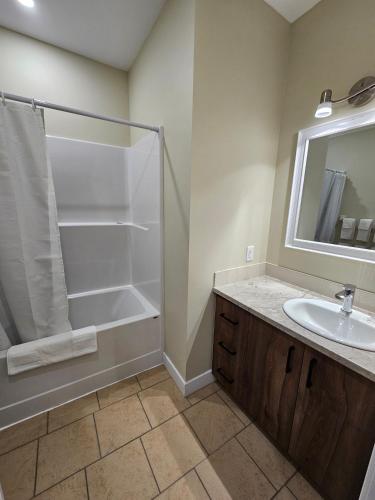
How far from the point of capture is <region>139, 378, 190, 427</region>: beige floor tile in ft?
4.57

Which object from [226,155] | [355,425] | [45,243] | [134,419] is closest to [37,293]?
[45,243]

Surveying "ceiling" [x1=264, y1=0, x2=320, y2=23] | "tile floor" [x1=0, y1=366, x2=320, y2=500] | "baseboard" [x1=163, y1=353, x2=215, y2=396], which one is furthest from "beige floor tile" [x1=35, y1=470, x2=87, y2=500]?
"ceiling" [x1=264, y1=0, x2=320, y2=23]

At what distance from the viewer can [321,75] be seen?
1.30 m

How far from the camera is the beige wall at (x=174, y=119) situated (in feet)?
3.92

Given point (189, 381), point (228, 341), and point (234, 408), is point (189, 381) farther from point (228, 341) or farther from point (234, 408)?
point (228, 341)

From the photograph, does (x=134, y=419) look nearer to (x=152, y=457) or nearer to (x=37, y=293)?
(x=152, y=457)

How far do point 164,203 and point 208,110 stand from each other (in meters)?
0.66

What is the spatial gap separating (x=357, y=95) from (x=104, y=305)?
2615 millimetres

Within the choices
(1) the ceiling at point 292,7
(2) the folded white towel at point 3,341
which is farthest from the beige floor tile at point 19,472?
(1) the ceiling at point 292,7

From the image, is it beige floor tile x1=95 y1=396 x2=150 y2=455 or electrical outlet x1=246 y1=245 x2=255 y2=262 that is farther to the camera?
electrical outlet x1=246 y1=245 x2=255 y2=262

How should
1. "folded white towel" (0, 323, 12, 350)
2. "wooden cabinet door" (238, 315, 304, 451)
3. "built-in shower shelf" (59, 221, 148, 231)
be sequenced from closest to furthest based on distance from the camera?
"wooden cabinet door" (238, 315, 304, 451) → "folded white towel" (0, 323, 12, 350) → "built-in shower shelf" (59, 221, 148, 231)

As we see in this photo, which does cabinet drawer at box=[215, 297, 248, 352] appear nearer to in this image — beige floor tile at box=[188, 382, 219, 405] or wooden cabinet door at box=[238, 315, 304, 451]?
wooden cabinet door at box=[238, 315, 304, 451]

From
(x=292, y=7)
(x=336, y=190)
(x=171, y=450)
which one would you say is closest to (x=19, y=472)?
(x=171, y=450)

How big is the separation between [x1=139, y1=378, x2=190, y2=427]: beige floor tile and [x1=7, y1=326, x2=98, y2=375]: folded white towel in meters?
0.53
